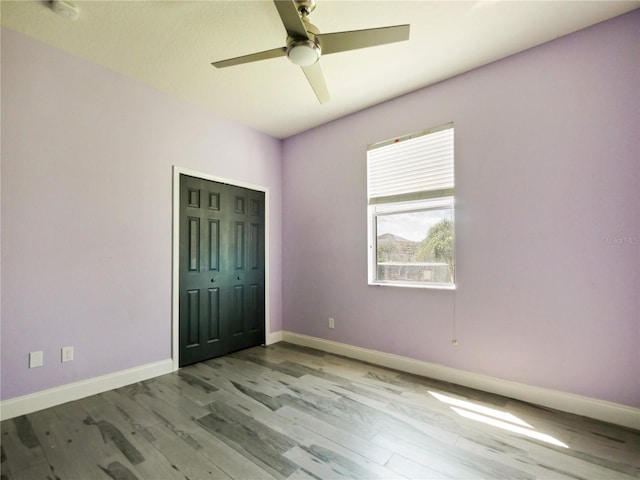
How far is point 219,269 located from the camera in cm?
359

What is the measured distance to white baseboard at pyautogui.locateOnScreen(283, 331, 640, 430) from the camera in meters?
2.10

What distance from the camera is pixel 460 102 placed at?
9.27ft

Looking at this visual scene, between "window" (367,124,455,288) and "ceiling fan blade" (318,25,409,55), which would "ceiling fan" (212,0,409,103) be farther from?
"window" (367,124,455,288)

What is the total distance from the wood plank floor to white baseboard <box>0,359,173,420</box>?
7 centimetres

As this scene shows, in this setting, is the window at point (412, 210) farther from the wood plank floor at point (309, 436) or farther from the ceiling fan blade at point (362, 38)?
the ceiling fan blade at point (362, 38)

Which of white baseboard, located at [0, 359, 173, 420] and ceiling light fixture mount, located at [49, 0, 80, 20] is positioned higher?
ceiling light fixture mount, located at [49, 0, 80, 20]

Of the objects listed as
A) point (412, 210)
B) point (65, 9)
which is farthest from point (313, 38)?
point (412, 210)

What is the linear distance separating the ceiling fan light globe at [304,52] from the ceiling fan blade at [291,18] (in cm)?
4

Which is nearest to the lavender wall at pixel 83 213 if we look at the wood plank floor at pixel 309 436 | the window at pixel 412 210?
the wood plank floor at pixel 309 436

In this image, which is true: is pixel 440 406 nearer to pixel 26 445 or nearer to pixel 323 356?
pixel 323 356

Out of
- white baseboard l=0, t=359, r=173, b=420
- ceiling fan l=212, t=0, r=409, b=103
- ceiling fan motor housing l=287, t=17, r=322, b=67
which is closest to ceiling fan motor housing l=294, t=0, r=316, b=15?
ceiling fan l=212, t=0, r=409, b=103

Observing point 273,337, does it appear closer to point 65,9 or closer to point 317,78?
point 317,78

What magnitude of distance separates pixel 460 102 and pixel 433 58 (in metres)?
0.49

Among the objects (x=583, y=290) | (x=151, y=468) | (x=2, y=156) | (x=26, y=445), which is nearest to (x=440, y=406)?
(x=583, y=290)
